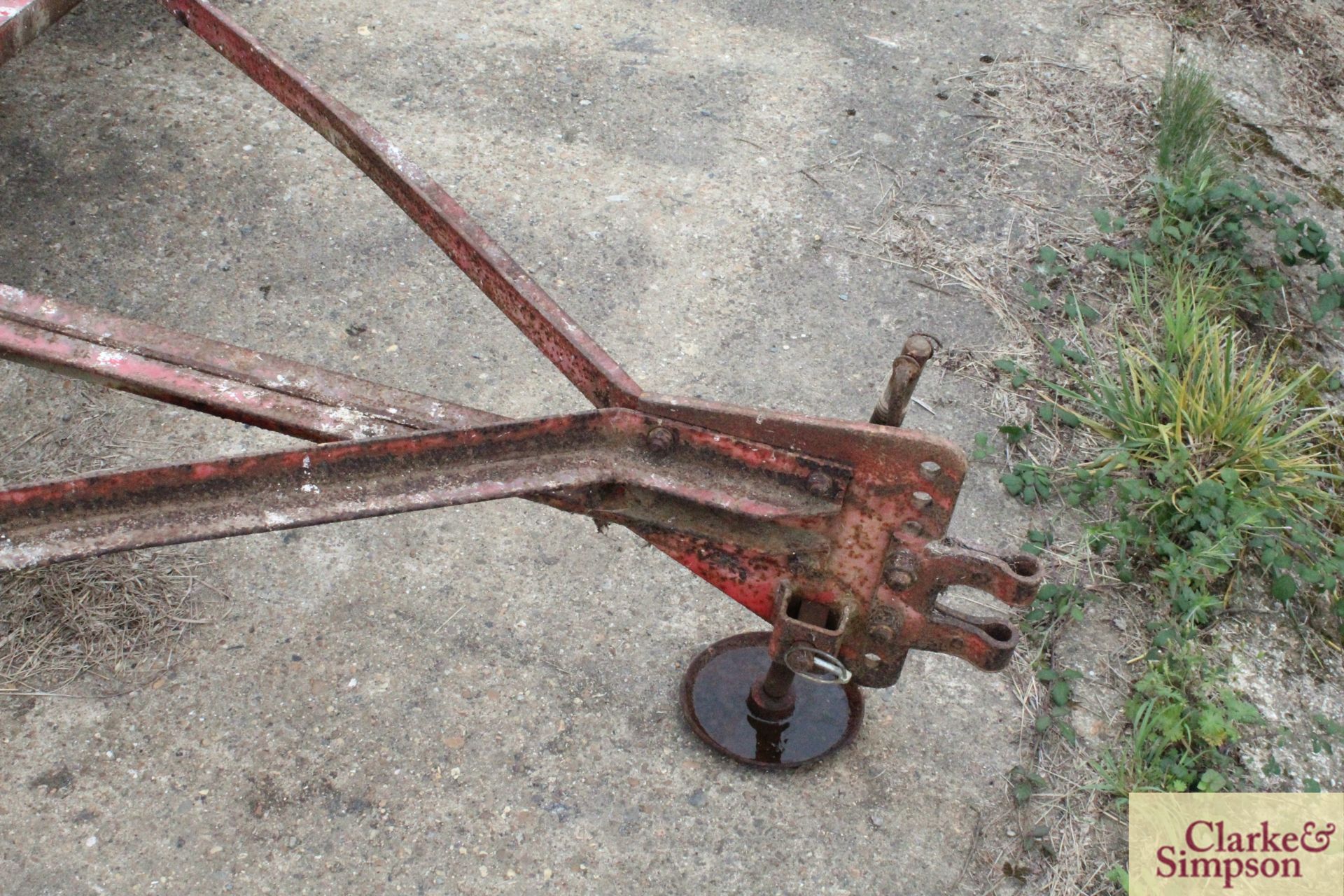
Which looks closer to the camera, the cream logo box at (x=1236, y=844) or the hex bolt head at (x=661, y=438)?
the hex bolt head at (x=661, y=438)

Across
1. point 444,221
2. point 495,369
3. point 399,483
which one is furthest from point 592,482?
point 495,369

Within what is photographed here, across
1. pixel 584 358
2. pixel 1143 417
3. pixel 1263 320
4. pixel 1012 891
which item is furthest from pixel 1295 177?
pixel 584 358

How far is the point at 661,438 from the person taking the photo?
2002 mm

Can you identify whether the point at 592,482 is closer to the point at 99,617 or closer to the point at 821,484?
the point at 821,484

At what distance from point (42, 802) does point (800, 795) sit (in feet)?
5.24

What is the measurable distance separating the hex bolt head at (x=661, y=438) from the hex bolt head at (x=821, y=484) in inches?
9.7

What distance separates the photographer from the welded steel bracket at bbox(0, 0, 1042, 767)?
185 centimetres

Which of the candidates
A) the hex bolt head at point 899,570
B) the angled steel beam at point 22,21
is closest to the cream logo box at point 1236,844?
the hex bolt head at point 899,570

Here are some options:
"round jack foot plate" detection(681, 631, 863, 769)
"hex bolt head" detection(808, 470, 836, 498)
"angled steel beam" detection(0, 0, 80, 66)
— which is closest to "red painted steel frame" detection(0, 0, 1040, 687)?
"hex bolt head" detection(808, 470, 836, 498)

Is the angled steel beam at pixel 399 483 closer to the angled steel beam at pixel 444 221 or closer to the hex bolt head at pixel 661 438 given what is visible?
the hex bolt head at pixel 661 438

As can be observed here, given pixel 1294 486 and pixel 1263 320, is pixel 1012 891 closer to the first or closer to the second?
pixel 1294 486

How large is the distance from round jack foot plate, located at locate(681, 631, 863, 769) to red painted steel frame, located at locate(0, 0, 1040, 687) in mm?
504

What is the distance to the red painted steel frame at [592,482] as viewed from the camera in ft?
6.07

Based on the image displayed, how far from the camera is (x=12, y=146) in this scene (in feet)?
12.8
